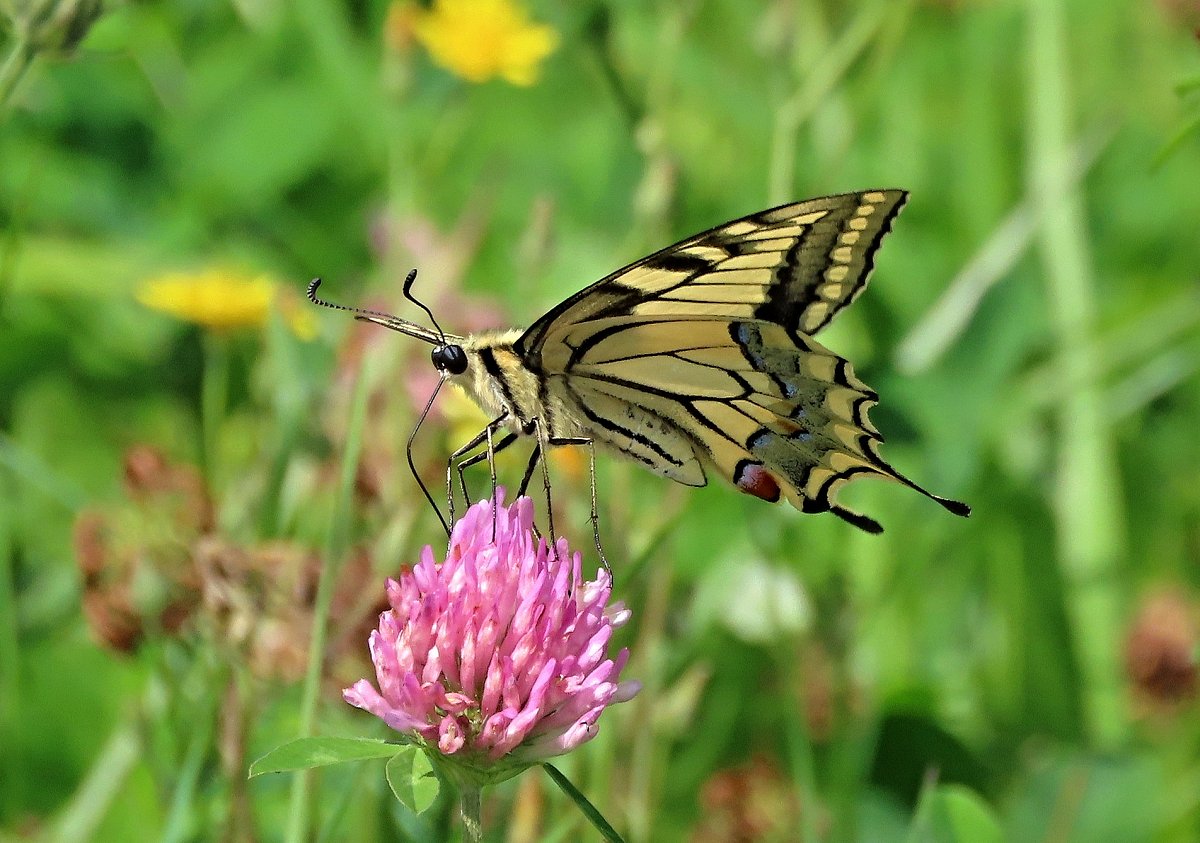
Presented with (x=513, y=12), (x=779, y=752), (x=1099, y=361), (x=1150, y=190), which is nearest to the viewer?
(x=779, y=752)

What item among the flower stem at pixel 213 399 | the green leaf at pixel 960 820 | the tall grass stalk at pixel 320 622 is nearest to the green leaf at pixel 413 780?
the tall grass stalk at pixel 320 622

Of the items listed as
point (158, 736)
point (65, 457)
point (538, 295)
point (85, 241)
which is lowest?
point (158, 736)

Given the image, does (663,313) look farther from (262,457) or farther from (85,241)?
(85,241)

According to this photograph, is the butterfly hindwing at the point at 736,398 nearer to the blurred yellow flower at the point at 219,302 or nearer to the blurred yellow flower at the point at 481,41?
the blurred yellow flower at the point at 219,302

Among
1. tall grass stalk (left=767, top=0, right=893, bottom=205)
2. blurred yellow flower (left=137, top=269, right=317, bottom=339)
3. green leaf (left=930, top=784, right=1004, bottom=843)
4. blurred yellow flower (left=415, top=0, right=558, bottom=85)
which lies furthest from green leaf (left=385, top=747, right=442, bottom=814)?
blurred yellow flower (left=415, top=0, right=558, bottom=85)

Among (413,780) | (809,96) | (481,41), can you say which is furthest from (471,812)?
(481,41)

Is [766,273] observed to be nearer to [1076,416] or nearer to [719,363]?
[719,363]

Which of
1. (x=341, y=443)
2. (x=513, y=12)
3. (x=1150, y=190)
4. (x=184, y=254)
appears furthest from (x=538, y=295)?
(x=1150, y=190)
